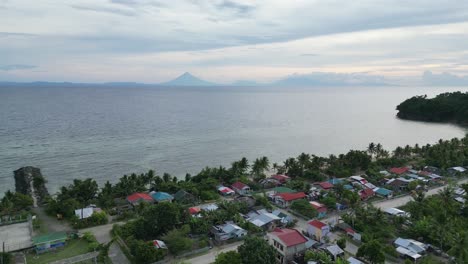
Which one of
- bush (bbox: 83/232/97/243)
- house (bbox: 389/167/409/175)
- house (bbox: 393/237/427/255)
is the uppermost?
house (bbox: 389/167/409/175)

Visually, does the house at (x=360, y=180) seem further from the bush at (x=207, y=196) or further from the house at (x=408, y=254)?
the bush at (x=207, y=196)

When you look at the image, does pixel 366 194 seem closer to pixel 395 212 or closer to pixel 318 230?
pixel 395 212

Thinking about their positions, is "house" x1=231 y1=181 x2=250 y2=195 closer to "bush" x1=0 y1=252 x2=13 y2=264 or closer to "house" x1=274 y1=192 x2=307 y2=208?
"house" x1=274 y1=192 x2=307 y2=208

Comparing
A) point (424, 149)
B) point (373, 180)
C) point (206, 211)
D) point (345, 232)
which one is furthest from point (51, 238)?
point (424, 149)

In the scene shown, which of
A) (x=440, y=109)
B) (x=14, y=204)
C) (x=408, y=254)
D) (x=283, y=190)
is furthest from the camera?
(x=440, y=109)

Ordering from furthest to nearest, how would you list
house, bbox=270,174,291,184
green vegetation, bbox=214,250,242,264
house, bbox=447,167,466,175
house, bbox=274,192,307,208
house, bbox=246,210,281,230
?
house, bbox=447,167,466,175
house, bbox=270,174,291,184
house, bbox=274,192,307,208
house, bbox=246,210,281,230
green vegetation, bbox=214,250,242,264

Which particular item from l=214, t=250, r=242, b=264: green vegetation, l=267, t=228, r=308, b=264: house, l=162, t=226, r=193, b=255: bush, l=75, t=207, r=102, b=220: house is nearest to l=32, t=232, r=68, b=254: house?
l=75, t=207, r=102, b=220: house

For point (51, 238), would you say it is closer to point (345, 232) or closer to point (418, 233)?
point (345, 232)

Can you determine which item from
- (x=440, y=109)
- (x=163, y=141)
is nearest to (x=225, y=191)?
(x=163, y=141)
